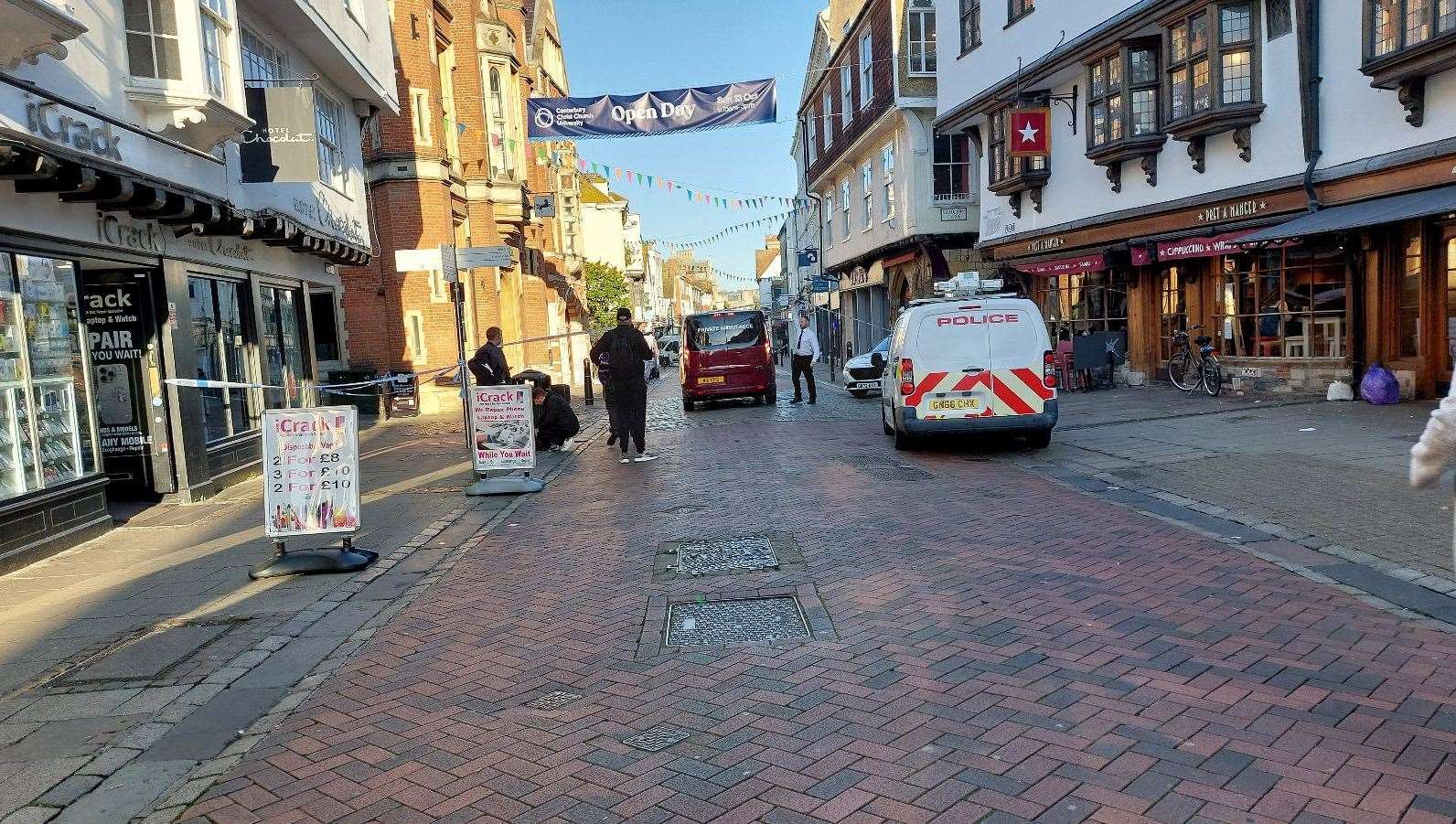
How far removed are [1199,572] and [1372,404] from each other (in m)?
9.19

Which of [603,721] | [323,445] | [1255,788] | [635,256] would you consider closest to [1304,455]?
[1255,788]

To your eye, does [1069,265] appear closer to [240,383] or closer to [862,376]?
[862,376]

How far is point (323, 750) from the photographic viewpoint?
385cm

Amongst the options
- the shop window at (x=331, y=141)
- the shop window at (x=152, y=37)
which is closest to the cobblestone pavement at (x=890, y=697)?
the shop window at (x=152, y=37)

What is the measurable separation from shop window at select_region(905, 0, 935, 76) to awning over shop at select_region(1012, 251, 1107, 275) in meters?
7.29

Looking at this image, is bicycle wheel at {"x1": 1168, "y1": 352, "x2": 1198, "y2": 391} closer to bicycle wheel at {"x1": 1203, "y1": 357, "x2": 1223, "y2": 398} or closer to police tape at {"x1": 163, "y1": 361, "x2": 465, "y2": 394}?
bicycle wheel at {"x1": 1203, "y1": 357, "x2": 1223, "y2": 398}

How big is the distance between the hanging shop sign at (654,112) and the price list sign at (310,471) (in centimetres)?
1210

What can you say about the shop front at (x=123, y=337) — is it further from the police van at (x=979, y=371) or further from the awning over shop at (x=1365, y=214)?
the awning over shop at (x=1365, y=214)

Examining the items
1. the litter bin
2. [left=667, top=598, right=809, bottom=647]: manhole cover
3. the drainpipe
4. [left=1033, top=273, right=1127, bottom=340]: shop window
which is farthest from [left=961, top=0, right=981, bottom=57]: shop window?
[left=667, top=598, right=809, bottom=647]: manhole cover

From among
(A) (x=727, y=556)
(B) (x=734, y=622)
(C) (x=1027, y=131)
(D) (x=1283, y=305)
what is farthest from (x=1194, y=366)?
(B) (x=734, y=622)

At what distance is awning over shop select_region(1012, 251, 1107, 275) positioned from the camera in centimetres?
1828

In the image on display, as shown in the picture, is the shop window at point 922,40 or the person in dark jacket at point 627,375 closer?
the person in dark jacket at point 627,375

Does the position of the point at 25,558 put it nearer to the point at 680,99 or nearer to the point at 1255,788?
the point at 1255,788

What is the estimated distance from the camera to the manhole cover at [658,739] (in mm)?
3684
